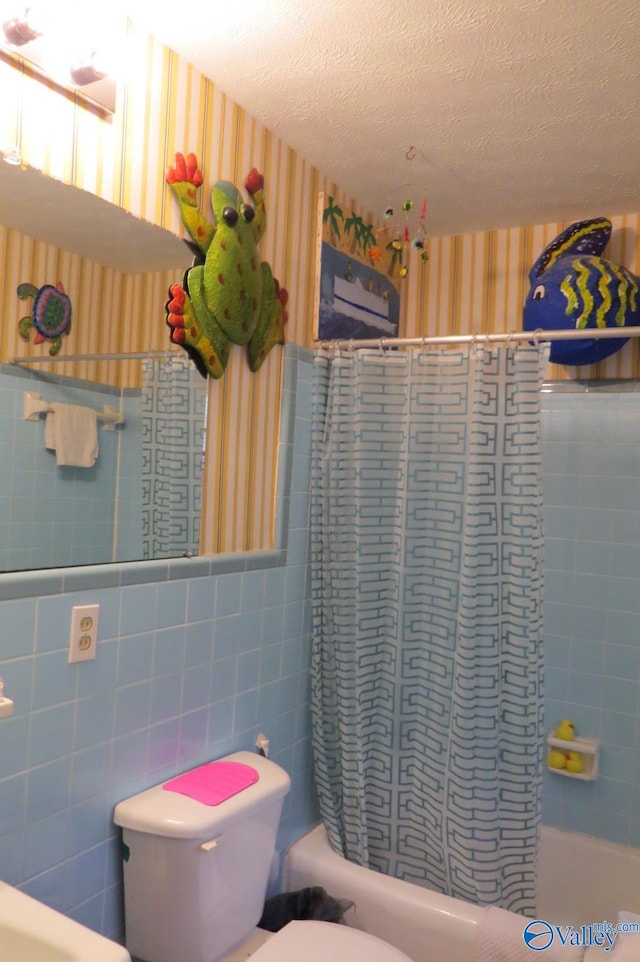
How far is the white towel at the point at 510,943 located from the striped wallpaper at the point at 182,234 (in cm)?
116

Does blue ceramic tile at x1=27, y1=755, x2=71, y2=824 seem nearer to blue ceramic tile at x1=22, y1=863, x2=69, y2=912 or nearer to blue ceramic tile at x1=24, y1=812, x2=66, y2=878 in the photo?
blue ceramic tile at x1=24, y1=812, x2=66, y2=878

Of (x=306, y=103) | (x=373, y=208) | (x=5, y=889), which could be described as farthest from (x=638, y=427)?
(x=5, y=889)

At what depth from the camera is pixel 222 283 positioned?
184 cm

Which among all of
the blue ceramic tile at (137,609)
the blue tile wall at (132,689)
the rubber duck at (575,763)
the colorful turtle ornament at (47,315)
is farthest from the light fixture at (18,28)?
the rubber duck at (575,763)

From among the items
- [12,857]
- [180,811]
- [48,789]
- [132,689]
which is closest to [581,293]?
[132,689]

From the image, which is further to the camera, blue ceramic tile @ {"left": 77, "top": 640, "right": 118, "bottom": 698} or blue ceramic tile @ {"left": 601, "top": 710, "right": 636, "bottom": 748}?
blue ceramic tile @ {"left": 601, "top": 710, "right": 636, "bottom": 748}

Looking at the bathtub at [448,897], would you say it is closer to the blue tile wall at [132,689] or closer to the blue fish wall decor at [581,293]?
the blue tile wall at [132,689]

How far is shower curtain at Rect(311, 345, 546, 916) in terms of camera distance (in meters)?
1.97

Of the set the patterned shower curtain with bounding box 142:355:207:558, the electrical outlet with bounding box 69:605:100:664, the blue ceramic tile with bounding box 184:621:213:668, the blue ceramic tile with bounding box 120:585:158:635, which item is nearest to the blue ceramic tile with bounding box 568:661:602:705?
the blue ceramic tile with bounding box 184:621:213:668

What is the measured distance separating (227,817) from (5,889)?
1.69ft

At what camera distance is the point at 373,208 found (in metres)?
2.58

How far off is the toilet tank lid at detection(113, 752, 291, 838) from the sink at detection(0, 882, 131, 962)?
386 millimetres

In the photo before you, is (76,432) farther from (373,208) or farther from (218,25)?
(373,208)

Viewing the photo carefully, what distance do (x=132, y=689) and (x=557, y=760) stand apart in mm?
1664
